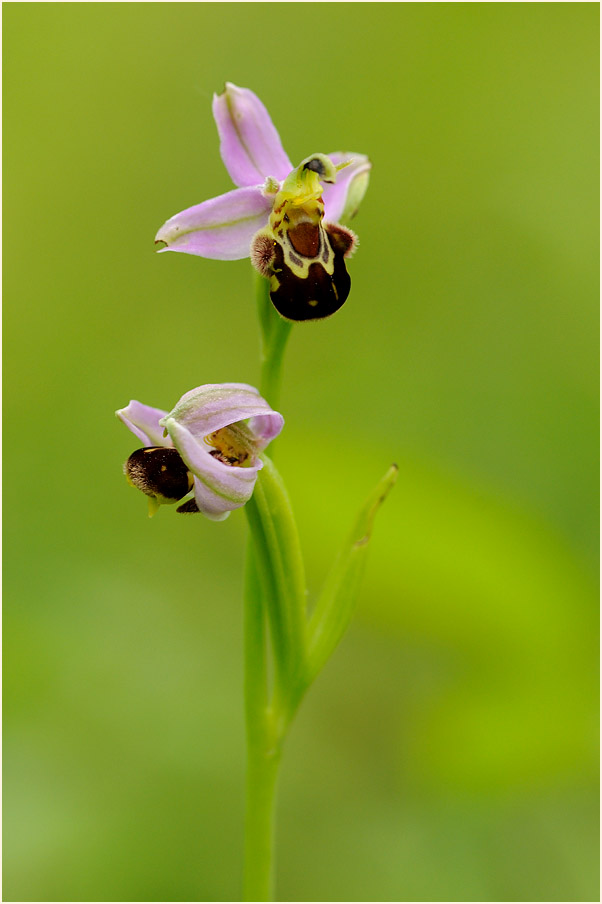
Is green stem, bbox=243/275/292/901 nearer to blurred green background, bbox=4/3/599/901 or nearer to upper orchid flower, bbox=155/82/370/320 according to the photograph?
upper orchid flower, bbox=155/82/370/320

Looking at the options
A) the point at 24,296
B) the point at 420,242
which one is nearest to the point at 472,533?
the point at 420,242

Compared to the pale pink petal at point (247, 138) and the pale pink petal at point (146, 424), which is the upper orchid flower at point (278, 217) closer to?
the pale pink petal at point (247, 138)

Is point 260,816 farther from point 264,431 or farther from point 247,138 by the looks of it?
point 247,138

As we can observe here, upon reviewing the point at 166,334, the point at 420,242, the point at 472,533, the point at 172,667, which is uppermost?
the point at 420,242

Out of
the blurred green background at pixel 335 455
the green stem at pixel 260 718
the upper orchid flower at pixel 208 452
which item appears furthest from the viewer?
the blurred green background at pixel 335 455

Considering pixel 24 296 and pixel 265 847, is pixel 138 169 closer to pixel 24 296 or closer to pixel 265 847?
pixel 24 296

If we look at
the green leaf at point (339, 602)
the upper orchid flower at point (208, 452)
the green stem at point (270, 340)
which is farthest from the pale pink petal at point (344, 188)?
the green leaf at point (339, 602)

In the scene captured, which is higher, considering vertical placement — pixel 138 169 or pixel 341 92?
pixel 341 92

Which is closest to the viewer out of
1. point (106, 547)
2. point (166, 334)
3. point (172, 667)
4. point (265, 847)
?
point (265, 847)
